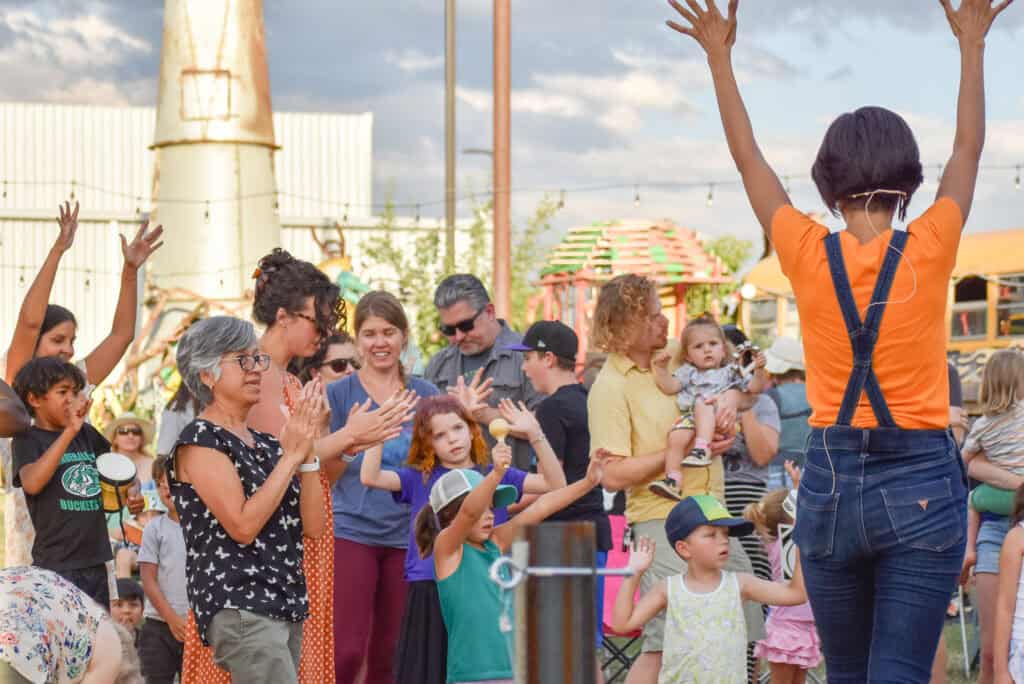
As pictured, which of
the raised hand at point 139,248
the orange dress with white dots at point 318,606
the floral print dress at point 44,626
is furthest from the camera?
the raised hand at point 139,248

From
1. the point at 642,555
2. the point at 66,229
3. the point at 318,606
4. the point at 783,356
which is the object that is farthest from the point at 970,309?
the point at 318,606

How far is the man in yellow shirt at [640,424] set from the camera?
6.88 m

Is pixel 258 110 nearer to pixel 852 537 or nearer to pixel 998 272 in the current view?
pixel 998 272

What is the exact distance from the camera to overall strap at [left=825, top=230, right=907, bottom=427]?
3.93 m

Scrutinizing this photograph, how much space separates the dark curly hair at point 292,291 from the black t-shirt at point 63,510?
115 centimetres

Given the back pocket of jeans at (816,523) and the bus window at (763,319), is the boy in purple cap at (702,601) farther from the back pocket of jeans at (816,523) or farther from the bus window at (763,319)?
the bus window at (763,319)

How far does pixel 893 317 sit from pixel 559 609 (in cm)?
107

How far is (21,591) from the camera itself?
13.6ft

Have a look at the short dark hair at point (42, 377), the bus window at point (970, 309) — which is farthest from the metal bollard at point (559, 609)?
the bus window at point (970, 309)

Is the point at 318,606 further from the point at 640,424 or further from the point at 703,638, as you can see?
the point at 640,424

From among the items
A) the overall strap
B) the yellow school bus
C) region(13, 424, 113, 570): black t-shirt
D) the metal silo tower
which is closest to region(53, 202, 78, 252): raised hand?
region(13, 424, 113, 570): black t-shirt

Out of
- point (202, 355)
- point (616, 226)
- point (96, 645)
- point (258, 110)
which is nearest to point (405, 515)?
point (202, 355)

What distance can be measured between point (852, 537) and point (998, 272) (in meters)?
19.1

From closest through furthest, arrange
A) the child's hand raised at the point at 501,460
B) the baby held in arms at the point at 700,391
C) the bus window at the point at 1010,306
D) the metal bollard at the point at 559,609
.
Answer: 1. the metal bollard at the point at 559,609
2. the child's hand raised at the point at 501,460
3. the baby held in arms at the point at 700,391
4. the bus window at the point at 1010,306
